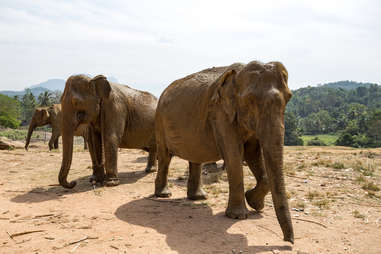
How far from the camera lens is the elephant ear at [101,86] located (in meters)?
8.92

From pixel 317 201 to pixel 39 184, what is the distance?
24.2 feet

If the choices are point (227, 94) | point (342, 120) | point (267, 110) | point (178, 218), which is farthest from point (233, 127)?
point (342, 120)

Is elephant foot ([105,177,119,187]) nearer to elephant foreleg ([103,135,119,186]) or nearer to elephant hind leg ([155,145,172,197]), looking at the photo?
elephant foreleg ([103,135,119,186])

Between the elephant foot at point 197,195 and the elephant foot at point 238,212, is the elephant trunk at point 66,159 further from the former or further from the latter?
the elephant foot at point 238,212

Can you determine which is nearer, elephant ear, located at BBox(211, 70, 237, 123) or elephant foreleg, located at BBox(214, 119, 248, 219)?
elephant ear, located at BBox(211, 70, 237, 123)

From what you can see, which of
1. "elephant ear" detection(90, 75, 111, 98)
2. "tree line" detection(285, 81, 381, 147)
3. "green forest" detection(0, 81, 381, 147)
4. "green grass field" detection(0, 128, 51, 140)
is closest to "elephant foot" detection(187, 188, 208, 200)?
"elephant ear" detection(90, 75, 111, 98)

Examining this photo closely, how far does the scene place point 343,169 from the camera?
10750mm

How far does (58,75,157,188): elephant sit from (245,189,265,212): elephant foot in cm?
410

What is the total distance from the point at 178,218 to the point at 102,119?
401cm

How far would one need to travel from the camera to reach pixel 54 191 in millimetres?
8578

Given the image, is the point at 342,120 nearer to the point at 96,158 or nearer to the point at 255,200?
the point at 96,158

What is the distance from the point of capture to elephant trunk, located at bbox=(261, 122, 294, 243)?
4738 mm

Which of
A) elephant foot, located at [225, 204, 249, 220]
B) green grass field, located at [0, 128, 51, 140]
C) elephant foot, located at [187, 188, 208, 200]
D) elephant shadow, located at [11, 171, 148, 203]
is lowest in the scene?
green grass field, located at [0, 128, 51, 140]

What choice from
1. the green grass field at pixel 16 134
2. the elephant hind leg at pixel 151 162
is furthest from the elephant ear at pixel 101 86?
the green grass field at pixel 16 134
